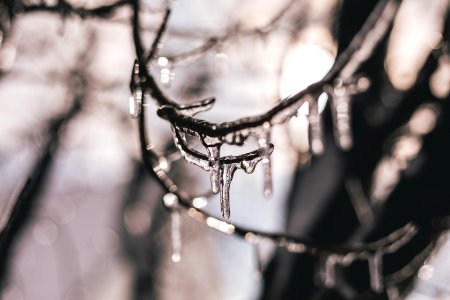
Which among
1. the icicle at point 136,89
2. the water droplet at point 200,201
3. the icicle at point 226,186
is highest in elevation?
the icicle at point 136,89

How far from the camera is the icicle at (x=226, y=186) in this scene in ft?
3.28

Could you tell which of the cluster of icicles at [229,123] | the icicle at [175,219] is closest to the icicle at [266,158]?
the cluster of icicles at [229,123]

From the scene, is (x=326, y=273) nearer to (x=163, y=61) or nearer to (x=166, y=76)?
(x=166, y=76)

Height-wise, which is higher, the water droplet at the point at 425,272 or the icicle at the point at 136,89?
the icicle at the point at 136,89

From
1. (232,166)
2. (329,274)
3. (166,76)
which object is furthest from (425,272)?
(232,166)

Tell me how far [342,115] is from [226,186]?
0.71m

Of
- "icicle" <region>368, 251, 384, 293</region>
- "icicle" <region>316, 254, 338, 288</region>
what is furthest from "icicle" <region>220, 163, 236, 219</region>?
"icicle" <region>368, 251, 384, 293</region>

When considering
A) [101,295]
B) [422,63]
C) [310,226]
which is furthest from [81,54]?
[101,295]

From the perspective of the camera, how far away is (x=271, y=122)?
94 cm

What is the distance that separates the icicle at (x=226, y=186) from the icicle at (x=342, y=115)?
275 mm

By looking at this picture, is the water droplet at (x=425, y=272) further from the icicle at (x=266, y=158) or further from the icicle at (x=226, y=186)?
the icicle at (x=226, y=186)

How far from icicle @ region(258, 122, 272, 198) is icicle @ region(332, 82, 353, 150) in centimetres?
18

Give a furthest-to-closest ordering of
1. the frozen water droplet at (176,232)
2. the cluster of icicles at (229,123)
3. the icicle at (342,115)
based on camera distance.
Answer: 1. the frozen water droplet at (176,232)
2. the icicle at (342,115)
3. the cluster of icicles at (229,123)

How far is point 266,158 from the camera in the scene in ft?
3.36
